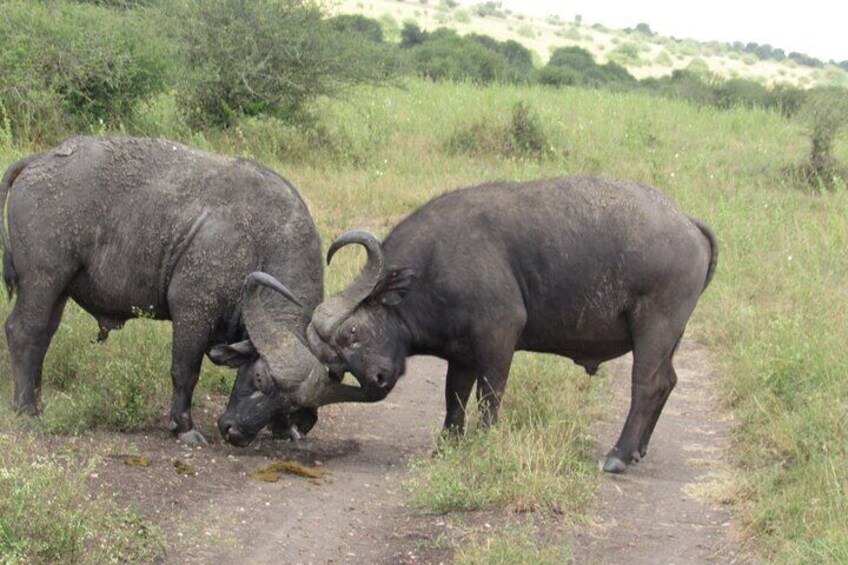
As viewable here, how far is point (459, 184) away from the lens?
16703mm

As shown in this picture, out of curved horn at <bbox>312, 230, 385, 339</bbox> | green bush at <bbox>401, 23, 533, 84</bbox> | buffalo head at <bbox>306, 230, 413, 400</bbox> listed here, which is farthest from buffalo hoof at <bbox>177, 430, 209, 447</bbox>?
green bush at <bbox>401, 23, 533, 84</bbox>

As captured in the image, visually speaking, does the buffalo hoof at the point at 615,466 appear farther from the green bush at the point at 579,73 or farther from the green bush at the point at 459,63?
the green bush at the point at 579,73

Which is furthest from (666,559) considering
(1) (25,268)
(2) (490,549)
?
(1) (25,268)

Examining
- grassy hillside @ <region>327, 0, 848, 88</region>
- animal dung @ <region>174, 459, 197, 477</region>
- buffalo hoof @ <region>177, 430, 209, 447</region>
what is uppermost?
animal dung @ <region>174, 459, 197, 477</region>

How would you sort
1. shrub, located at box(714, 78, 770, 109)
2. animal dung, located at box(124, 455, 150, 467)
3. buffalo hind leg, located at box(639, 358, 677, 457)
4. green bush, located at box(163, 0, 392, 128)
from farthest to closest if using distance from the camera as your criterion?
shrub, located at box(714, 78, 770, 109) < green bush, located at box(163, 0, 392, 128) < buffalo hind leg, located at box(639, 358, 677, 457) < animal dung, located at box(124, 455, 150, 467)

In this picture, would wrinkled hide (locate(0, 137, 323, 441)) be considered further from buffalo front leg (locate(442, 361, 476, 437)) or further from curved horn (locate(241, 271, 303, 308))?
buffalo front leg (locate(442, 361, 476, 437))

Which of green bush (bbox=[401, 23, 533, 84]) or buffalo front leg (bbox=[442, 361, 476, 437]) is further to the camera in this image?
green bush (bbox=[401, 23, 533, 84])

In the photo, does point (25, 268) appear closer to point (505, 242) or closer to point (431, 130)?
point (505, 242)

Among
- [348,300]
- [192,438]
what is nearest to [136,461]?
[192,438]

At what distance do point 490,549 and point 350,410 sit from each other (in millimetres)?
3511

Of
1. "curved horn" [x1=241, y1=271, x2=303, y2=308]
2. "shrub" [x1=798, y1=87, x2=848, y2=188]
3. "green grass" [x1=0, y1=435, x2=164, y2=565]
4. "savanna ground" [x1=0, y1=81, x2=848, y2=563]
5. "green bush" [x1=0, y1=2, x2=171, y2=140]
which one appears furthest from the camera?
"shrub" [x1=798, y1=87, x2=848, y2=188]

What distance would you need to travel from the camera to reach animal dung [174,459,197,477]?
24.5 feet

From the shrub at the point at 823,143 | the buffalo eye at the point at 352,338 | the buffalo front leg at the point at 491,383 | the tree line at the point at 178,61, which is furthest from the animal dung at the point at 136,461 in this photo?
the shrub at the point at 823,143

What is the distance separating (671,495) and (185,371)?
3197 millimetres
